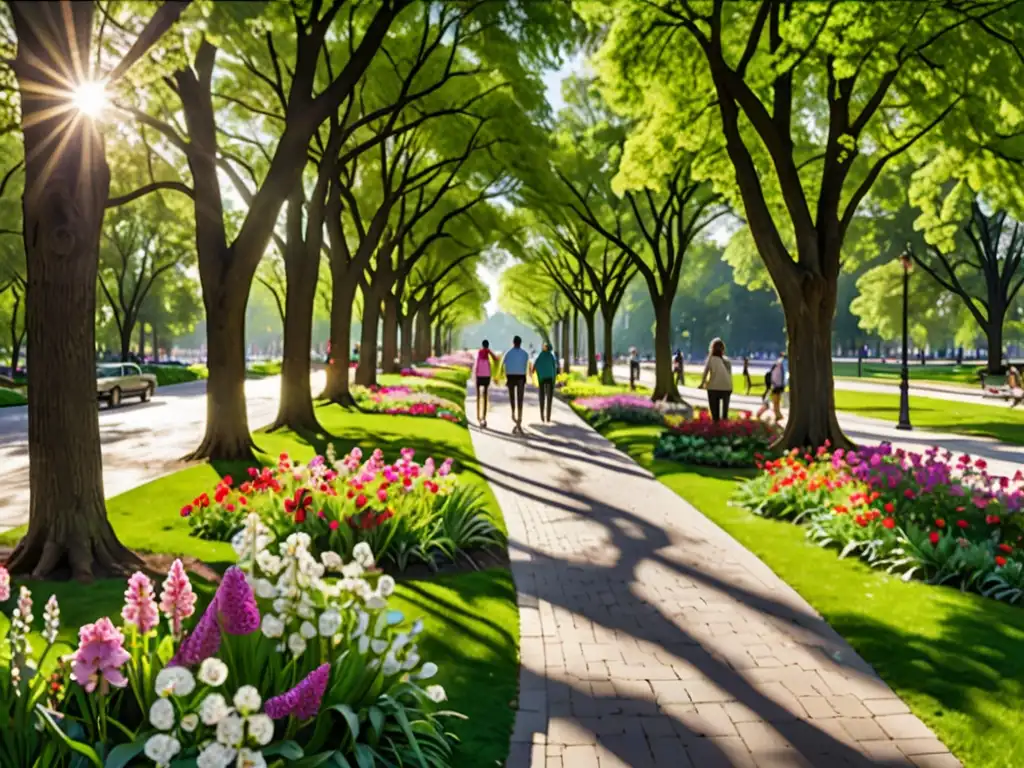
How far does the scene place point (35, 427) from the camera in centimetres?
619

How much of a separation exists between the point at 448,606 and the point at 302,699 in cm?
307

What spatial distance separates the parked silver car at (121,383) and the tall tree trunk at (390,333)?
990cm

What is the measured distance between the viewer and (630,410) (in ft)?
64.2

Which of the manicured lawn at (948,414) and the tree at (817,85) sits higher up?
the tree at (817,85)

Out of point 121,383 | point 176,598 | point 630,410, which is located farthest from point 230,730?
point 121,383

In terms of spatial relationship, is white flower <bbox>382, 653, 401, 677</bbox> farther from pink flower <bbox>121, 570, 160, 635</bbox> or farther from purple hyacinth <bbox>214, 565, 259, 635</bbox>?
pink flower <bbox>121, 570, 160, 635</bbox>

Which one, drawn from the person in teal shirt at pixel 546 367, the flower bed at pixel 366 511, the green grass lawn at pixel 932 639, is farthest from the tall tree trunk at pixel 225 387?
the green grass lawn at pixel 932 639

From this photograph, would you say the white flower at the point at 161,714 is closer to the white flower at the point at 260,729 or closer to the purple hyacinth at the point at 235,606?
the white flower at the point at 260,729

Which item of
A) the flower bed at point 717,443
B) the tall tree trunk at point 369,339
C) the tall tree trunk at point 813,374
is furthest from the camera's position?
the tall tree trunk at point 369,339

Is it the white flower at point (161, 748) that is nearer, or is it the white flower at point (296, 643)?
the white flower at point (161, 748)

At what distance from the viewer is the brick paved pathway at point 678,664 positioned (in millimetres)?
3852

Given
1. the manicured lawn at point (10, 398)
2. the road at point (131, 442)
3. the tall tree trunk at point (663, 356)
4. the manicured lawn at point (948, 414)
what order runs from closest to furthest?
the road at point (131, 442), the manicured lawn at point (948, 414), the tall tree trunk at point (663, 356), the manicured lawn at point (10, 398)

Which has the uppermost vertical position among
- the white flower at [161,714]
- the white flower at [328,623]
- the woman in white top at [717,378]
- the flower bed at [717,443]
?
the woman in white top at [717,378]

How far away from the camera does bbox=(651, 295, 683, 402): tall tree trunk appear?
23.7 meters
